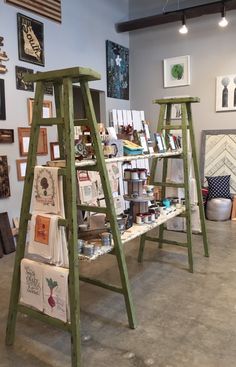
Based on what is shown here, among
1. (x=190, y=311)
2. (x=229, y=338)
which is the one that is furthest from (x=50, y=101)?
(x=229, y=338)

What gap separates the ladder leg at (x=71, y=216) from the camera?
5.94ft

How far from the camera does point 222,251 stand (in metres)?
3.85

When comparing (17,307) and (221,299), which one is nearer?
(17,307)

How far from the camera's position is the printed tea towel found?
188cm

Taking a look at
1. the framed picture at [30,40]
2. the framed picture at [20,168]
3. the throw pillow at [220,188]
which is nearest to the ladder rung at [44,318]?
the framed picture at [20,168]

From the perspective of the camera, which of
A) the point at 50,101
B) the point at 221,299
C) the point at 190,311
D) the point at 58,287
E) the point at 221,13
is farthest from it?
the point at 221,13

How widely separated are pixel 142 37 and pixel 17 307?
5.36 m

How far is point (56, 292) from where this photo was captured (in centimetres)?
193

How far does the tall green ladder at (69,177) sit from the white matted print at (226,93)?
3.99 meters

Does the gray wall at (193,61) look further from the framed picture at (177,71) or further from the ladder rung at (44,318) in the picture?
the ladder rung at (44,318)

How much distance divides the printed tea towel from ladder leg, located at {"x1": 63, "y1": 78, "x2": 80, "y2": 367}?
70 mm

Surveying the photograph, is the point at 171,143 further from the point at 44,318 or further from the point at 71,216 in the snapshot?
the point at 44,318

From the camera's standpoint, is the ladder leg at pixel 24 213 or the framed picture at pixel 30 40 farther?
the framed picture at pixel 30 40

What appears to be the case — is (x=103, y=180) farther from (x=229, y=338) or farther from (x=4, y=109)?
(x=4, y=109)
